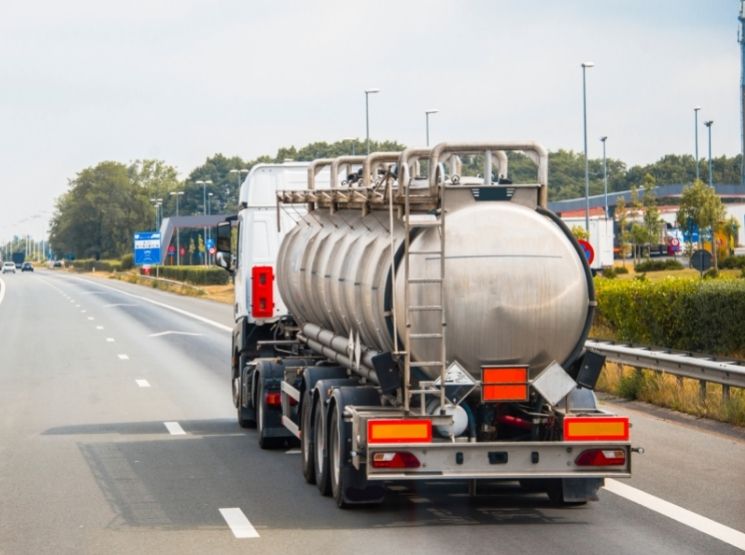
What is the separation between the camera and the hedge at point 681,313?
22.5 metres

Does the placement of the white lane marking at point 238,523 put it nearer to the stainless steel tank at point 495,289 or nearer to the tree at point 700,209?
the stainless steel tank at point 495,289

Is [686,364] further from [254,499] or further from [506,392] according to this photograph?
[506,392]

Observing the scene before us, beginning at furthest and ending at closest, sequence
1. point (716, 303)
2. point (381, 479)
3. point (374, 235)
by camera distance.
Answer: point (716, 303), point (374, 235), point (381, 479)

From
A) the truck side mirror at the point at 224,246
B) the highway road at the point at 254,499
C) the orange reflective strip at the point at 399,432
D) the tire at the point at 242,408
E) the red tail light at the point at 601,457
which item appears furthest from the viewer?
the truck side mirror at the point at 224,246

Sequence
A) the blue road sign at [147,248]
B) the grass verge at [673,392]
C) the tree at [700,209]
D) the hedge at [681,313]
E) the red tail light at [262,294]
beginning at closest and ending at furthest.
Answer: the grass verge at [673,392] → the red tail light at [262,294] → the hedge at [681,313] → the tree at [700,209] → the blue road sign at [147,248]

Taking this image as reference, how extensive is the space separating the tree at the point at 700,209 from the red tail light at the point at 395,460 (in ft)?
234

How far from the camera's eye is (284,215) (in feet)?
60.6

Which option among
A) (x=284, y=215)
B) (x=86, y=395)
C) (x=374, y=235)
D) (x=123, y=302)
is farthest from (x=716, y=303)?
(x=123, y=302)

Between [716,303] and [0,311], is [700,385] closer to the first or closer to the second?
[716,303]

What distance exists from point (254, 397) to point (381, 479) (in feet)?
21.6

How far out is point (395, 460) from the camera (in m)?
11.0

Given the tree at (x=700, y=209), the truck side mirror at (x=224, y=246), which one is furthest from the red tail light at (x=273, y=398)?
the tree at (x=700, y=209)

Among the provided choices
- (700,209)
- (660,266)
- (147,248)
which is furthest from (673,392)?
(147,248)

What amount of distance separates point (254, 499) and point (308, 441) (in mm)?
925
